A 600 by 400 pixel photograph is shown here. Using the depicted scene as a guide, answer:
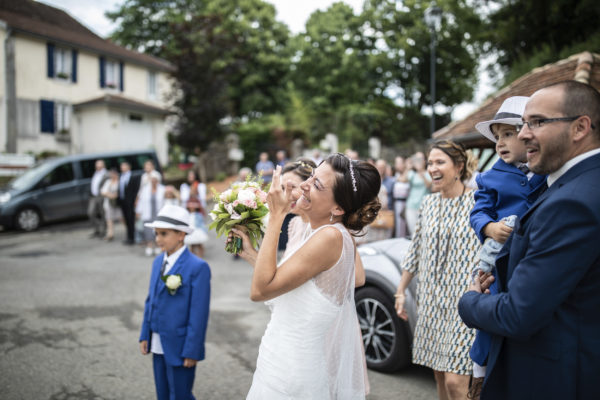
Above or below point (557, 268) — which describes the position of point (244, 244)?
below

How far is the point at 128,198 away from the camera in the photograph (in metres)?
12.2

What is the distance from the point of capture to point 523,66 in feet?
40.5

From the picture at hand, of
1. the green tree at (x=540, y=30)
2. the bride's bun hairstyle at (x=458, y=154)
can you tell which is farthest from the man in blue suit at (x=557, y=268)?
the green tree at (x=540, y=30)

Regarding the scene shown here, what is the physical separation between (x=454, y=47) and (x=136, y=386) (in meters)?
27.9

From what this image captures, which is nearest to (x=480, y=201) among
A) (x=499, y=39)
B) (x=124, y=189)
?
(x=124, y=189)

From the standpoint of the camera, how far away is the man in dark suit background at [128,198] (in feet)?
39.6

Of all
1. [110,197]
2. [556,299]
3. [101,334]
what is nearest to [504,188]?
[556,299]

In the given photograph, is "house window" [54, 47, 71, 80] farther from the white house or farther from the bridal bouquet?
the bridal bouquet

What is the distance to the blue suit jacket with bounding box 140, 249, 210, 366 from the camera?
3.26 meters

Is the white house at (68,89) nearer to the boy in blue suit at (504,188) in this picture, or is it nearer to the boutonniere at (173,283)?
the boutonniere at (173,283)

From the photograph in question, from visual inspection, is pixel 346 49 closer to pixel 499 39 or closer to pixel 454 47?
pixel 454 47

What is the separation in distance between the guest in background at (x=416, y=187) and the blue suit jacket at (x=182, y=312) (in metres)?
6.78

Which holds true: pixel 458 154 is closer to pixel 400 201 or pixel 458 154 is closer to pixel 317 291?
pixel 317 291

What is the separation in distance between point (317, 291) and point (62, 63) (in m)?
26.3
